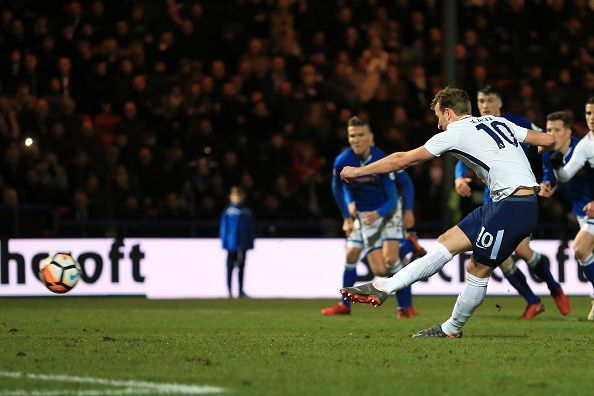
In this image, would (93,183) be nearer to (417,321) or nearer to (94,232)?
(94,232)

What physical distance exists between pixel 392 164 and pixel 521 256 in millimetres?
4341

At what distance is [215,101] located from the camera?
18.9 metres

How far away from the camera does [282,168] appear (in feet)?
60.5

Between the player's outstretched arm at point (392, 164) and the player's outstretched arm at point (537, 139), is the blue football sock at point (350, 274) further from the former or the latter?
the player's outstretched arm at point (392, 164)

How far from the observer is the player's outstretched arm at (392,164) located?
27.8 feet

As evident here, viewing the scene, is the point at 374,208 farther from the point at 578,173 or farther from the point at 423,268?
the point at 423,268

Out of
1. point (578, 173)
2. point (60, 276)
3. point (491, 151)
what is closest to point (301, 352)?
point (491, 151)

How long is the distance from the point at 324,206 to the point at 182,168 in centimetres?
243

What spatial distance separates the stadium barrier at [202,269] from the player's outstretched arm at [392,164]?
8.42 meters

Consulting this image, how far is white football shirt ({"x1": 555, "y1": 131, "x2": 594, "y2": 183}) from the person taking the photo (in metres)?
11.4

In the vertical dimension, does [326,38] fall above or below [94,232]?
above

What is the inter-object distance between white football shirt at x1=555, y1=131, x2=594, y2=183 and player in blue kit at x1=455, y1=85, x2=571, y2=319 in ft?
1.49

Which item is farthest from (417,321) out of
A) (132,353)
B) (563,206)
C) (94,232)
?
(563,206)

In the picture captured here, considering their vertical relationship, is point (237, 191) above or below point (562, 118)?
below
